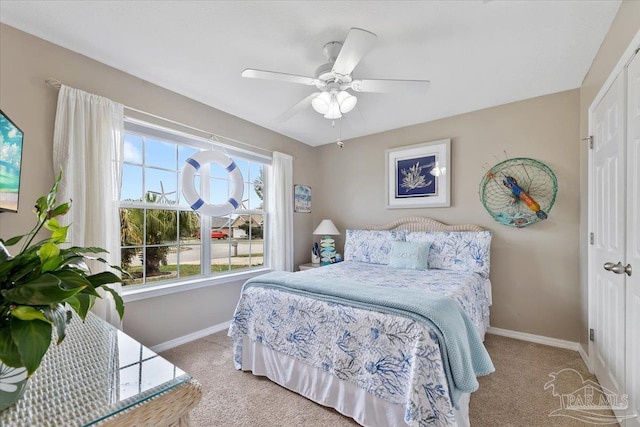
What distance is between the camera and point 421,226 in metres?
3.37

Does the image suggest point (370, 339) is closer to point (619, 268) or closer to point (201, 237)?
point (619, 268)

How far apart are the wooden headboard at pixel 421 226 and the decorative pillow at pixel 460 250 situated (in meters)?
0.15

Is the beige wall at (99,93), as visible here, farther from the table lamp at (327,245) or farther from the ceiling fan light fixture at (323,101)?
the ceiling fan light fixture at (323,101)

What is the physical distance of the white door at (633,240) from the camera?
1367 mm

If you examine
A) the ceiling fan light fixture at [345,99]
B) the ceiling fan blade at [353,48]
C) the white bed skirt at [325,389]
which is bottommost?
the white bed skirt at [325,389]

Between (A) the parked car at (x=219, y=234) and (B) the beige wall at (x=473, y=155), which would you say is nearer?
(B) the beige wall at (x=473, y=155)

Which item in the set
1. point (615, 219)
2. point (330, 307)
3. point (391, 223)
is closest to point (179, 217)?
point (330, 307)

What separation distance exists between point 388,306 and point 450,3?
1.79 meters

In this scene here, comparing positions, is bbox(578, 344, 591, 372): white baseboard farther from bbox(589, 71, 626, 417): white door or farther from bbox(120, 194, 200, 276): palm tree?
bbox(120, 194, 200, 276): palm tree

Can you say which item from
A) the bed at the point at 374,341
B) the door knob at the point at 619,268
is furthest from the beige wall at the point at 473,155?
the door knob at the point at 619,268

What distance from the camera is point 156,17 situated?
1732 mm

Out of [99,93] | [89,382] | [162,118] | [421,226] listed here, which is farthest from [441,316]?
[99,93]

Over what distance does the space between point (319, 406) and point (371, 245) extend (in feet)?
6.29

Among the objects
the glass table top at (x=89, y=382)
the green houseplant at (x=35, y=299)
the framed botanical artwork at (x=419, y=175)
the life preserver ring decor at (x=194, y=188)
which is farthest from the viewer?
the framed botanical artwork at (x=419, y=175)
